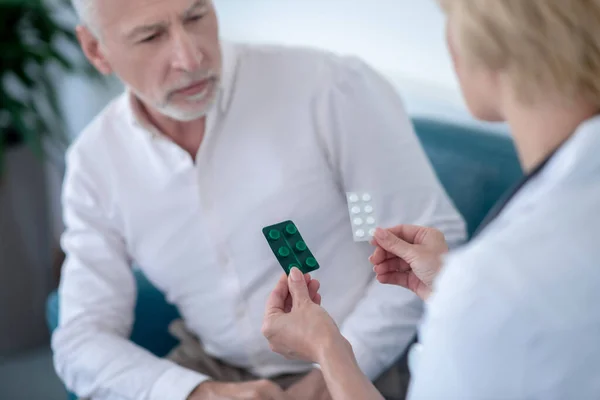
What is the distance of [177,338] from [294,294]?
620mm

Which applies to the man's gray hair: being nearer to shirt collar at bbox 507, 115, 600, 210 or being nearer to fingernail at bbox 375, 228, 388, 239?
fingernail at bbox 375, 228, 388, 239

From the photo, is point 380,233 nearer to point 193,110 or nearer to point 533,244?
point 533,244

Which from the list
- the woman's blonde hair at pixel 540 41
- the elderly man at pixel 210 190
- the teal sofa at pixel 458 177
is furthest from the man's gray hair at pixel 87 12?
the woman's blonde hair at pixel 540 41

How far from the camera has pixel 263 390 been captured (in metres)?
1.07

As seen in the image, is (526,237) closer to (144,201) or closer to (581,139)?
(581,139)

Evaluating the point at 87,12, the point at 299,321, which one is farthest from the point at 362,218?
the point at 87,12

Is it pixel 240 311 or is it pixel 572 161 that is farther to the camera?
pixel 240 311

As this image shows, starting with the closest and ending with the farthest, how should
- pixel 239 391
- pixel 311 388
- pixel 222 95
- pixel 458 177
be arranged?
pixel 311 388 → pixel 239 391 → pixel 222 95 → pixel 458 177

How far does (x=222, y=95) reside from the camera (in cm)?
122

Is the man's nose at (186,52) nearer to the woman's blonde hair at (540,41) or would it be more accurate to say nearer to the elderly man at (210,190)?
the elderly man at (210,190)

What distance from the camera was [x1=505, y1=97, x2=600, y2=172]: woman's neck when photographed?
2.25 ft

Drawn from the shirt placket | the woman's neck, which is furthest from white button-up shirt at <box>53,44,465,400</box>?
the woman's neck

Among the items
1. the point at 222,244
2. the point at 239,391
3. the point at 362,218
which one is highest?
the point at 362,218

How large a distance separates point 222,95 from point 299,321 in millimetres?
511
